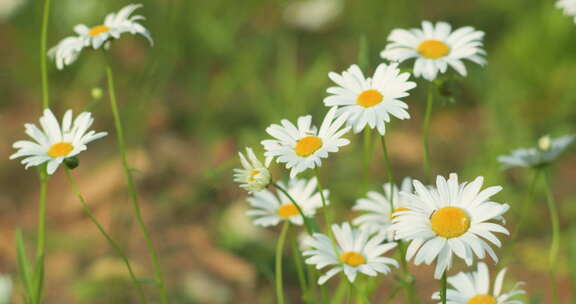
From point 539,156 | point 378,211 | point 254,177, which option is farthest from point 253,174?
point 539,156

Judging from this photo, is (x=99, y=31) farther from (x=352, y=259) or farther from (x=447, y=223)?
(x=447, y=223)

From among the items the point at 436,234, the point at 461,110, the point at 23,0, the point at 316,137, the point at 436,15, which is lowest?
the point at 436,234

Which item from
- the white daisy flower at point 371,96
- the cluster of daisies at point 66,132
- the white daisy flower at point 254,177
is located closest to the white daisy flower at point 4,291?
the cluster of daisies at point 66,132

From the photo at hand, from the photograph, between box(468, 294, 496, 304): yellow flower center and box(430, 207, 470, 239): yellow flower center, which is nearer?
box(430, 207, 470, 239): yellow flower center

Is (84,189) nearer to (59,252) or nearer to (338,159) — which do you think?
(59,252)

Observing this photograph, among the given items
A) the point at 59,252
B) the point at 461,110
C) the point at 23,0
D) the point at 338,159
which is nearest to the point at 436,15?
the point at 461,110

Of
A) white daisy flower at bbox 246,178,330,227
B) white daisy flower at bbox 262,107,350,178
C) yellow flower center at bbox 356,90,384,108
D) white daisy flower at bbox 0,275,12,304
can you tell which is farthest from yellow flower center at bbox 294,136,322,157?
white daisy flower at bbox 0,275,12,304

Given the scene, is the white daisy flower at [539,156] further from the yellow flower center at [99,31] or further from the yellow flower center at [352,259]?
the yellow flower center at [99,31]

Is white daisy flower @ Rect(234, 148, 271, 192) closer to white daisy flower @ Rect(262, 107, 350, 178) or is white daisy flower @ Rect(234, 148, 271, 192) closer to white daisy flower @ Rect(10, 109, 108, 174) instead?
white daisy flower @ Rect(262, 107, 350, 178)
